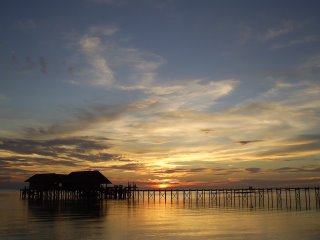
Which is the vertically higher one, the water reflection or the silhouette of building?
the silhouette of building

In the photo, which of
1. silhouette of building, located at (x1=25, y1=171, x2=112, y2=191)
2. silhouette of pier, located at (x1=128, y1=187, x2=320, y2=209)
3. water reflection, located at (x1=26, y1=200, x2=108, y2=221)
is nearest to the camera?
water reflection, located at (x1=26, y1=200, x2=108, y2=221)

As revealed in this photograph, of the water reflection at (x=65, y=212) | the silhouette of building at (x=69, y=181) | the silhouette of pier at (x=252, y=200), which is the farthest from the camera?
the silhouette of building at (x=69, y=181)

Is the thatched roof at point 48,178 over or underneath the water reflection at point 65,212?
over

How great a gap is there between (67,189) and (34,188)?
256 inches

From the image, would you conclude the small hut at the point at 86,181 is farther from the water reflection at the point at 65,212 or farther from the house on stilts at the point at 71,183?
the water reflection at the point at 65,212

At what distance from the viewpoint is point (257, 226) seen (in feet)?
88.9

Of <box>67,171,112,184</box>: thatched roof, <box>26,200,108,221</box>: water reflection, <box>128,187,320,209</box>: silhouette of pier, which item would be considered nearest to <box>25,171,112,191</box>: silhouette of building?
<box>67,171,112,184</box>: thatched roof

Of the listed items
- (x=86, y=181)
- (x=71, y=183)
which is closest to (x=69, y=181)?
(x=71, y=183)

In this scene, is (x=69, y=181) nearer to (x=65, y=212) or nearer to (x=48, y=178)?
(x=48, y=178)

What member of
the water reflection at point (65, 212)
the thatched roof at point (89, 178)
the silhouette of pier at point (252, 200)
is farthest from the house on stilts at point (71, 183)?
the water reflection at point (65, 212)

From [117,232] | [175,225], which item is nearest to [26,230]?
[117,232]

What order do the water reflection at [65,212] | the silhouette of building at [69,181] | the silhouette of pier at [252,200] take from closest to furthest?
the water reflection at [65,212]
the silhouette of pier at [252,200]
the silhouette of building at [69,181]

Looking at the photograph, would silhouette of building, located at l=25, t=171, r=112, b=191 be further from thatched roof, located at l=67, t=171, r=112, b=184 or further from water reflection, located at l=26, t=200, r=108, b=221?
water reflection, located at l=26, t=200, r=108, b=221

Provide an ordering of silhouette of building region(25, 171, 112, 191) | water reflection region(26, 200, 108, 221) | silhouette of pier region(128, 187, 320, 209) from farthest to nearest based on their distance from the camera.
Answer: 1. silhouette of building region(25, 171, 112, 191)
2. silhouette of pier region(128, 187, 320, 209)
3. water reflection region(26, 200, 108, 221)
